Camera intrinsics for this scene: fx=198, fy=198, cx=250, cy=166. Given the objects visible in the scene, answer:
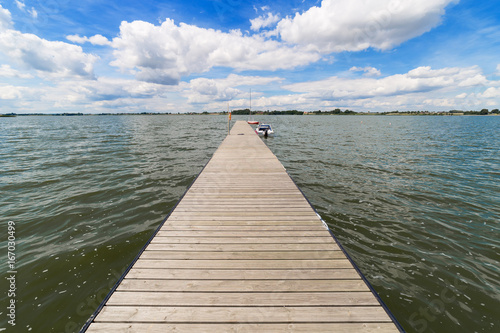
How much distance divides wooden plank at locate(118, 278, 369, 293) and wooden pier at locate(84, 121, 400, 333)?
0.02 m

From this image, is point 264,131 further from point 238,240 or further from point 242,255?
point 242,255

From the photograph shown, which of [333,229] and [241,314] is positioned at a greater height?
[241,314]

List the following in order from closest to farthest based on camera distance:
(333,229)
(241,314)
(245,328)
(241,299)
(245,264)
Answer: (245,328) < (241,314) < (241,299) < (245,264) < (333,229)

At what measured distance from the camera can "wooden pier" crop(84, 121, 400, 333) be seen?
2.62 m

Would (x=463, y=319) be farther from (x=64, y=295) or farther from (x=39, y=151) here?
(x=39, y=151)

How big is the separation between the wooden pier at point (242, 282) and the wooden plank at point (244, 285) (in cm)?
2

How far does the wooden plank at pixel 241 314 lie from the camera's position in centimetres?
264

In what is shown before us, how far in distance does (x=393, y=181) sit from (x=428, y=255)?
6.42m

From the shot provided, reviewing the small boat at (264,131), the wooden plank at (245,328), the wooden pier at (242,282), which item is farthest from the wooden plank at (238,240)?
the small boat at (264,131)

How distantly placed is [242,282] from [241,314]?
54 cm

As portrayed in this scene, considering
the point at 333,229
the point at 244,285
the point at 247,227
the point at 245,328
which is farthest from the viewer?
the point at 333,229

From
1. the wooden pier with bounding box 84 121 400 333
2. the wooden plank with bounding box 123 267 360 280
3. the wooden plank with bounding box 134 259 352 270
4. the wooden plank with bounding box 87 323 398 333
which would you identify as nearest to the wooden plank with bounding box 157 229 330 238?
the wooden pier with bounding box 84 121 400 333

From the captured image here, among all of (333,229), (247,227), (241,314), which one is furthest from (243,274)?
(333,229)

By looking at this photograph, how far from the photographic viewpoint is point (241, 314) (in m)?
2.71
